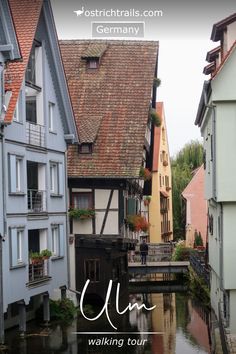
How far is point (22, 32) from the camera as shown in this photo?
19.7 metres

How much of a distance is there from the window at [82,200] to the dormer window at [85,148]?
1.23 meters

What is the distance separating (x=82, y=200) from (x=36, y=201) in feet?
14.5

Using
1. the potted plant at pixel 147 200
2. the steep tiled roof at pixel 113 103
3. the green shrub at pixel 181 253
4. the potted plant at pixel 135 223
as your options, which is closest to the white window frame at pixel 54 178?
the steep tiled roof at pixel 113 103

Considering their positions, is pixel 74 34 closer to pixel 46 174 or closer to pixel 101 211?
pixel 46 174

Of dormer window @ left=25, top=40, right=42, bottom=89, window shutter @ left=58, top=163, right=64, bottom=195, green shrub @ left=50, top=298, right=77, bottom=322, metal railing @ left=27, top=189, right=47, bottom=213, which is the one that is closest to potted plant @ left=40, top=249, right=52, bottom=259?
metal railing @ left=27, top=189, right=47, bottom=213

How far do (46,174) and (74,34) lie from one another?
6221 millimetres

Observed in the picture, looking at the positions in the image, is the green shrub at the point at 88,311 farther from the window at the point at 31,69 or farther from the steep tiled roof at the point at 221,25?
the steep tiled roof at the point at 221,25

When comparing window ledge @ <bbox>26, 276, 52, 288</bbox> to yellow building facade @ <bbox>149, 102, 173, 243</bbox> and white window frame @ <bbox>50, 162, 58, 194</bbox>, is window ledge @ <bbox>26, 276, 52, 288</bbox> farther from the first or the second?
yellow building facade @ <bbox>149, 102, 173, 243</bbox>

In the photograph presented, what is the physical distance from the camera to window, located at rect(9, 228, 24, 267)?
19.0 m

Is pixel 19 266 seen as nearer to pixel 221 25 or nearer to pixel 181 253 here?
pixel 221 25

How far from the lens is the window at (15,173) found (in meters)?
19.0

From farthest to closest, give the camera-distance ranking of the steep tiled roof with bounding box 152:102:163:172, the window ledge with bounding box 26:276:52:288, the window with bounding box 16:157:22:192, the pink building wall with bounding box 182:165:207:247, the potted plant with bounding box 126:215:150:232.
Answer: the pink building wall with bounding box 182:165:207:247
the steep tiled roof with bounding box 152:102:163:172
the potted plant with bounding box 126:215:150:232
the window ledge with bounding box 26:276:52:288
the window with bounding box 16:157:22:192

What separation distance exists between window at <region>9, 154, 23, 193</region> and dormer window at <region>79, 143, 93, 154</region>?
17.0ft

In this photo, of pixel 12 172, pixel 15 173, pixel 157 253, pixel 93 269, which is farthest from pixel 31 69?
pixel 157 253
